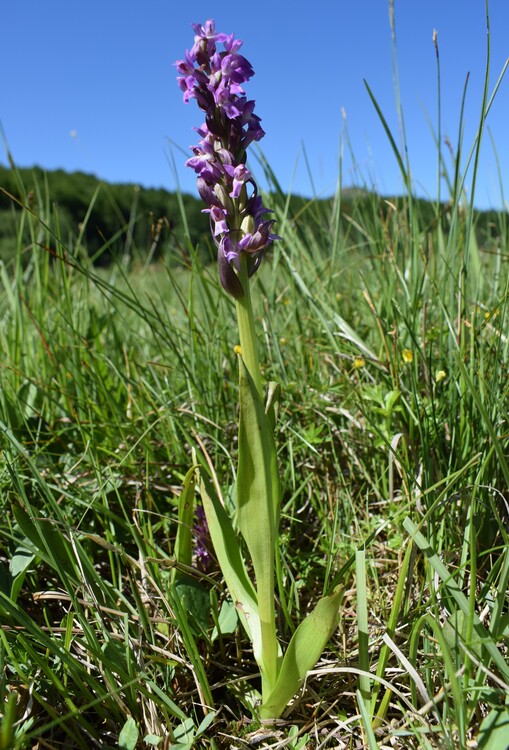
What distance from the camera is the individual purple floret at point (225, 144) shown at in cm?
94

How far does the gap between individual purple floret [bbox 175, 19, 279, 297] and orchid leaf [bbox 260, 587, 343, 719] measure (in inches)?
21.7

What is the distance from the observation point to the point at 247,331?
1.00 metres

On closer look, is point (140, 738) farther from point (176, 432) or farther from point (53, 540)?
point (176, 432)

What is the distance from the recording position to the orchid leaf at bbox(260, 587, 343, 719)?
3.00 feet

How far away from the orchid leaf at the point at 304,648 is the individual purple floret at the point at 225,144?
0.55 metres

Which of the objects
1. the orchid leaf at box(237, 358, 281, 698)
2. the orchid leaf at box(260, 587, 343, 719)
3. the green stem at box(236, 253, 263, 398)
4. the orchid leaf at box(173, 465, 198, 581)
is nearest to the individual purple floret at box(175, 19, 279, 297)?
the green stem at box(236, 253, 263, 398)

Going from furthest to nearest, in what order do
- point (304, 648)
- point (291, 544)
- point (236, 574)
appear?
point (291, 544), point (236, 574), point (304, 648)

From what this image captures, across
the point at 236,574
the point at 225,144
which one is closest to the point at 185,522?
the point at 236,574

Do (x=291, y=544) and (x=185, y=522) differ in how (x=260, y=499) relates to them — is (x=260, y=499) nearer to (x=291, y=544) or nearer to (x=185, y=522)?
(x=185, y=522)

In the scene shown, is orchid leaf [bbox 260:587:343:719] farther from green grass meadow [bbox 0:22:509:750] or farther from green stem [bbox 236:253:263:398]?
green stem [bbox 236:253:263:398]

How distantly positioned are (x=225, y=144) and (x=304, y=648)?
2.87 ft

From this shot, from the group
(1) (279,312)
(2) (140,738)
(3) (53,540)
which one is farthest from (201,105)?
(1) (279,312)

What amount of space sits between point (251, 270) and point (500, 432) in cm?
68

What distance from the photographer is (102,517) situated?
138 centimetres
